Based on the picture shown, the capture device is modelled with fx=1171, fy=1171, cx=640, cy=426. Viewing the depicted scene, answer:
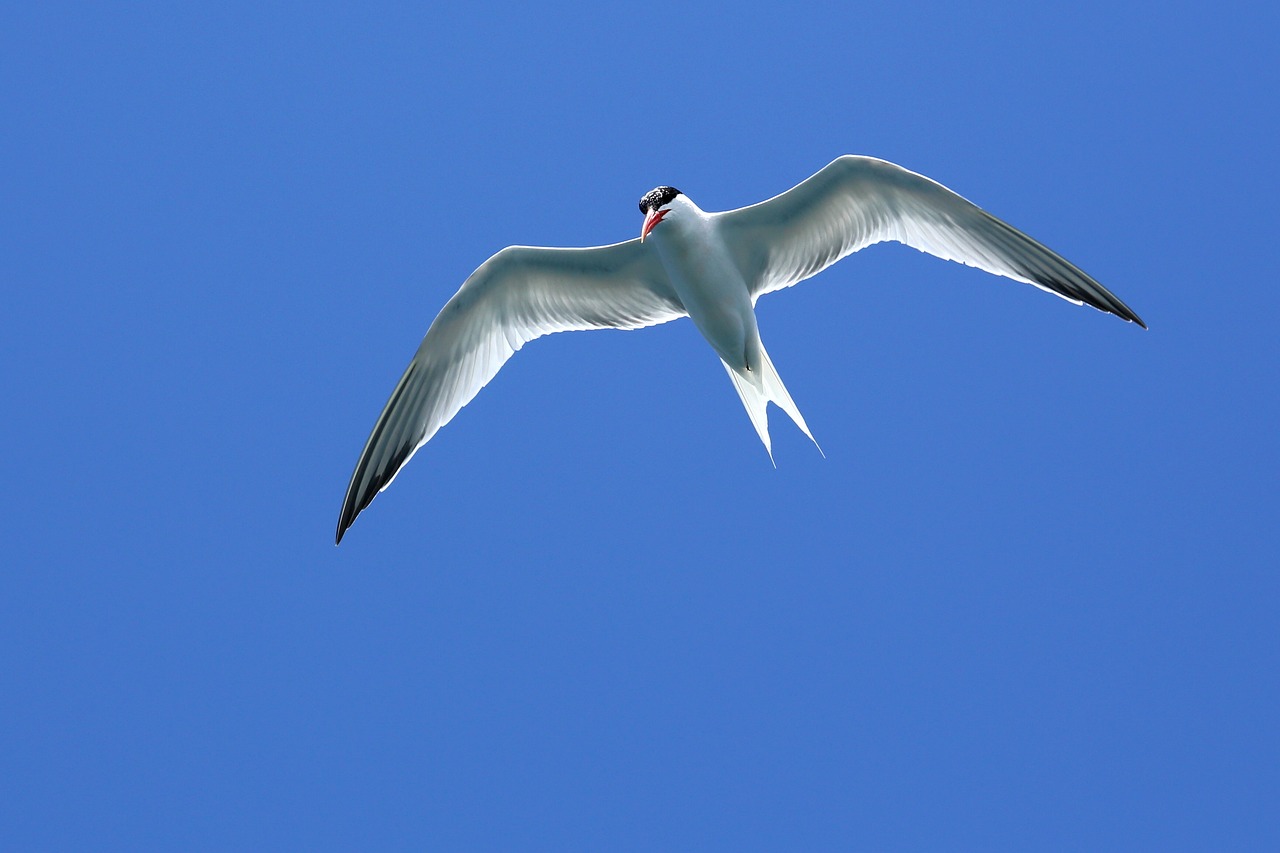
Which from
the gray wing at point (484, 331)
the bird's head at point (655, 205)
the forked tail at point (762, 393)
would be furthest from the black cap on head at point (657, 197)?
the forked tail at point (762, 393)

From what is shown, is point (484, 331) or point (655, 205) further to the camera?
point (484, 331)

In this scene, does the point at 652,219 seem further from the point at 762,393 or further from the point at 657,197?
the point at 762,393

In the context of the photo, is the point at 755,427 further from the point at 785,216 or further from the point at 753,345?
the point at 785,216

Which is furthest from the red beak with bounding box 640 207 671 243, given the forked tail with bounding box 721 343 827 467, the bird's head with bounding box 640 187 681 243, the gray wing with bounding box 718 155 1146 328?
the forked tail with bounding box 721 343 827 467

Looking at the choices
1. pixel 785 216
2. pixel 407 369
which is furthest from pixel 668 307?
pixel 407 369

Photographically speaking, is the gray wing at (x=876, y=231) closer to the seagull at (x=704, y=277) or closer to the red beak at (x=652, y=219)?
the seagull at (x=704, y=277)

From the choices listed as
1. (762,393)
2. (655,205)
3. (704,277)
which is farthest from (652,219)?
(762,393)

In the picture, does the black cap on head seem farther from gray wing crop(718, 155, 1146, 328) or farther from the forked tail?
the forked tail
